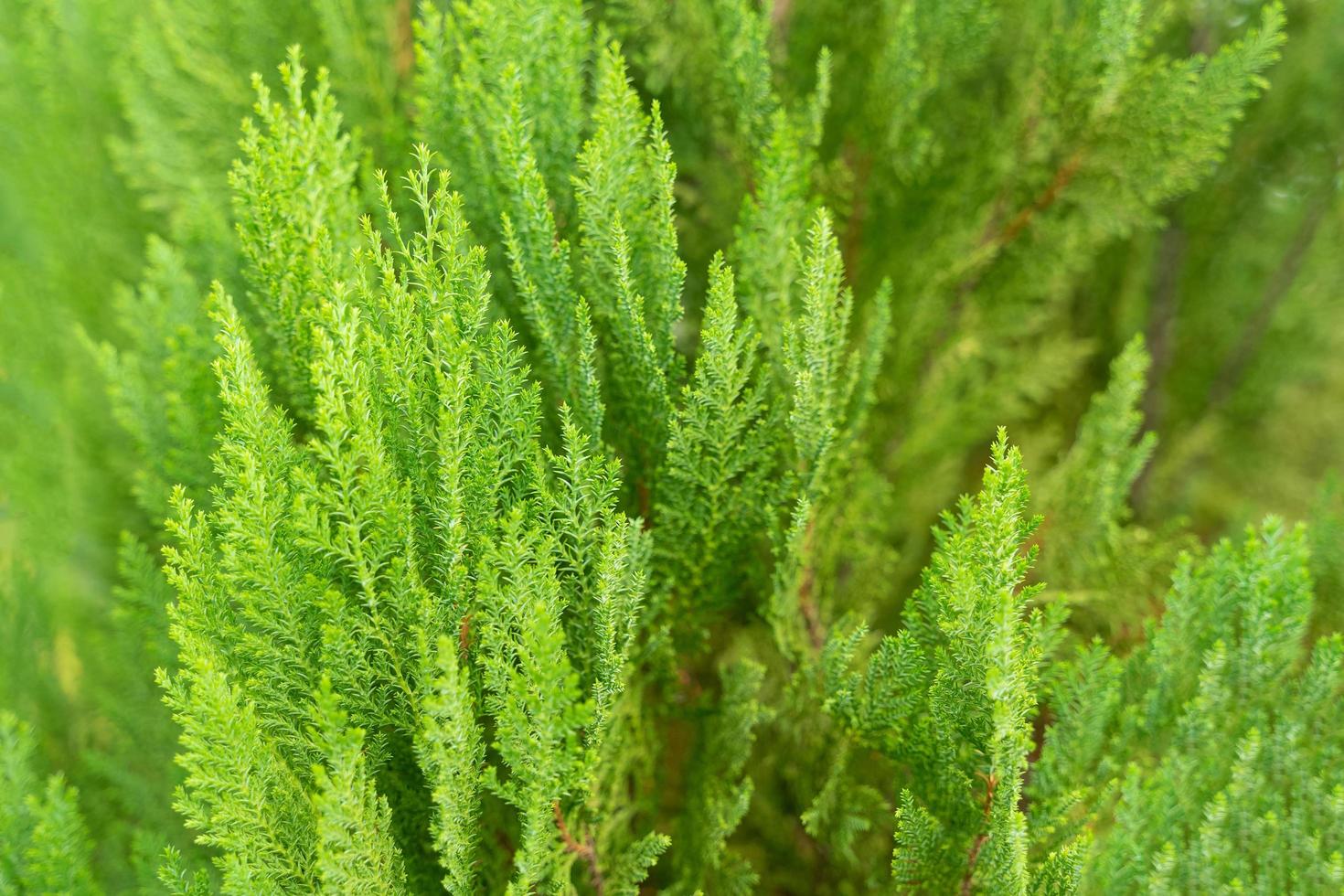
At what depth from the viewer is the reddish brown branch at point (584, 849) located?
98cm

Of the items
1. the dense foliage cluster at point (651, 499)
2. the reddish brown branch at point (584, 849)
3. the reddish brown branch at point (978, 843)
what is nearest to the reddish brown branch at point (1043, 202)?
the dense foliage cluster at point (651, 499)

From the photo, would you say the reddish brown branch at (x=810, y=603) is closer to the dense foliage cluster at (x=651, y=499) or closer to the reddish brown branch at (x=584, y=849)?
the dense foliage cluster at (x=651, y=499)

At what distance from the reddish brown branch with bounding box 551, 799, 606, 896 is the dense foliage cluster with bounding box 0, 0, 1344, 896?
0.03ft

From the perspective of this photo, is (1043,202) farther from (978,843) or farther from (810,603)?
(978,843)

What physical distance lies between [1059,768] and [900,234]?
108cm

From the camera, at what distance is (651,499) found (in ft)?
4.02

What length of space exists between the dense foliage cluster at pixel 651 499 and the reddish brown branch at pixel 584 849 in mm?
10

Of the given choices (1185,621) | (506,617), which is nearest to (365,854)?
(506,617)

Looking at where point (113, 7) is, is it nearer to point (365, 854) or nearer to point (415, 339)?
point (415, 339)

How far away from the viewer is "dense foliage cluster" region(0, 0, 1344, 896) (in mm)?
927

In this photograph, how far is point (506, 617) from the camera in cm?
93

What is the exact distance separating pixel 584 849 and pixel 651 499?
459mm

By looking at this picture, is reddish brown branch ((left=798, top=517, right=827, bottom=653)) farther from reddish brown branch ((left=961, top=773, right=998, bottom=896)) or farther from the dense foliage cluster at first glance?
reddish brown branch ((left=961, top=773, right=998, bottom=896))

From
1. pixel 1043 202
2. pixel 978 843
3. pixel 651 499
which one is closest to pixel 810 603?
pixel 651 499
